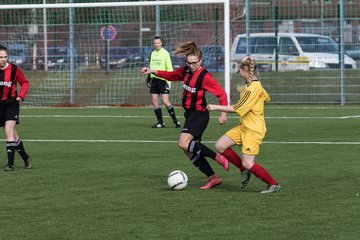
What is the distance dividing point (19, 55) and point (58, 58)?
4.42 feet

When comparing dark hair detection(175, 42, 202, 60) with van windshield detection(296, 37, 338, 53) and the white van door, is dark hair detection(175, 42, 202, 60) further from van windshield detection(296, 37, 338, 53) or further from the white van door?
the white van door

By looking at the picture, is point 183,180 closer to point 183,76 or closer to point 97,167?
point 183,76

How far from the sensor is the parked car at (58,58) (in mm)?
26453

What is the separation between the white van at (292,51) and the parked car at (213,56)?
47cm

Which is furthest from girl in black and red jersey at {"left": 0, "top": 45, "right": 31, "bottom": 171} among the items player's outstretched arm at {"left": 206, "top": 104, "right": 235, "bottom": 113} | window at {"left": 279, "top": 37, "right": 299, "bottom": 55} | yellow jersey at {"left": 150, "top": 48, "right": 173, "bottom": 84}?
window at {"left": 279, "top": 37, "right": 299, "bottom": 55}

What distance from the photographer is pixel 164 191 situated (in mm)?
10281

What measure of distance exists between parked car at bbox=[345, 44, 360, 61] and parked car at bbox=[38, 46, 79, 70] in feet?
26.4

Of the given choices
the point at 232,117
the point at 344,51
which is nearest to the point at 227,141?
the point at 232,117

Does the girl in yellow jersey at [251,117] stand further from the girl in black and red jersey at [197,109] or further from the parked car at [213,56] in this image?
the parked car at [213,56]

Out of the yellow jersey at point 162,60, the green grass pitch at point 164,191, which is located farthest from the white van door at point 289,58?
the green grass pitch at point 164,191

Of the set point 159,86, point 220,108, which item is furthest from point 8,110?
point 159,86

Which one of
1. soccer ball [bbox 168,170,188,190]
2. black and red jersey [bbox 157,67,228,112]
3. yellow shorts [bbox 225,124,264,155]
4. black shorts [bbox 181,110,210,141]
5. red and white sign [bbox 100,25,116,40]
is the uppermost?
red and white sign [bbox 100,25,116,40]

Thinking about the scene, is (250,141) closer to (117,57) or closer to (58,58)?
(117,57)

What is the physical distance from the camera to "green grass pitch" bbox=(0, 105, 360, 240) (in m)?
8.02
